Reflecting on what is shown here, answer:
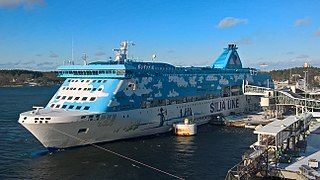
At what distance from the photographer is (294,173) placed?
2648 centimetres

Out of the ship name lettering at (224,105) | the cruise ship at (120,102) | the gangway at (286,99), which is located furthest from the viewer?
the ship name lettering at (224,105)

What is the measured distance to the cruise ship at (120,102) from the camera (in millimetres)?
35719

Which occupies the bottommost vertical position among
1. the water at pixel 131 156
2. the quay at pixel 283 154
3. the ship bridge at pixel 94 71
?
the water at pixel 131 156

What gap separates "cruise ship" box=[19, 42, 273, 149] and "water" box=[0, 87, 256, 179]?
153cm

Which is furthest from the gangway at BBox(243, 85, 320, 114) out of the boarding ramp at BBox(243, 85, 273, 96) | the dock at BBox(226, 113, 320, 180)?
the dock at BBox(226, 113, 320, 180)

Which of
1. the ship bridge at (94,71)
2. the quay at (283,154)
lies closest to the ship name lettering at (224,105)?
the quay at (283,154)

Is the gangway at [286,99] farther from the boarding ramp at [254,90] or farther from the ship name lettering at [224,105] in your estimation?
the ship name lettering at [224,105]

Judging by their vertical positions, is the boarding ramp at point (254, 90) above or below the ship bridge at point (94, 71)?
below

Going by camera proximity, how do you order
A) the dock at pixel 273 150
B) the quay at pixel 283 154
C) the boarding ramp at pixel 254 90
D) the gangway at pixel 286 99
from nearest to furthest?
the quay at pixel 283 154 < the dock at pixel 273 150 < the gangway at pixel 286 99 < the boarding ramp at pixel 254 90

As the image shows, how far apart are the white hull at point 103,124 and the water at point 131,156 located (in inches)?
36.0

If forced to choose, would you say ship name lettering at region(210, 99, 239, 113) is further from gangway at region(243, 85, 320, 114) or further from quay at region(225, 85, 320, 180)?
quay at region(225, 85, 320, 180)

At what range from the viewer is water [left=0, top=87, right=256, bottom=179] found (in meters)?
29.6

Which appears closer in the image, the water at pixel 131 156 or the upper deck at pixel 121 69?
the water at pixel 131 156

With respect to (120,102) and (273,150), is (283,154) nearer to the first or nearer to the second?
(273,150)
